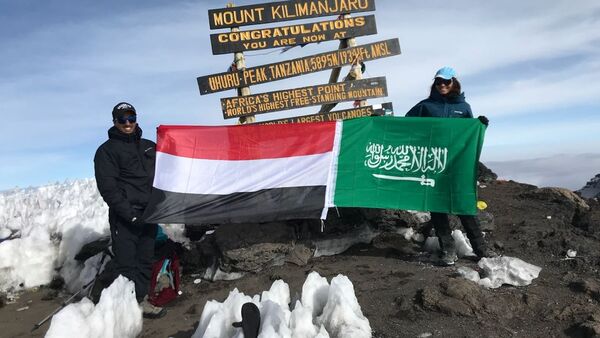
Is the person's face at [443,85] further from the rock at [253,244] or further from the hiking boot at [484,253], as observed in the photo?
the rock at [253,244]

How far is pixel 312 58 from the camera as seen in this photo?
9.84 m

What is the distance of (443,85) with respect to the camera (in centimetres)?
547

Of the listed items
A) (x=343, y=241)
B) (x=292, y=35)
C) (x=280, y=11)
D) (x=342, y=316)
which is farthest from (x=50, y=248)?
(x=280, y=11)

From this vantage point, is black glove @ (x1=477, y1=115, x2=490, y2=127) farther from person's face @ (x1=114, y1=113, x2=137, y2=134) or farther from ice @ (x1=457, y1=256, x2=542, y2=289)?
person's face @ (x1=114, y1=113, x2=137, y2=134)

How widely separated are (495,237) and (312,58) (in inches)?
212

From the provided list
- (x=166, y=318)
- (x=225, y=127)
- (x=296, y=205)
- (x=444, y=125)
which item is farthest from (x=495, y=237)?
(x=166, y=318)

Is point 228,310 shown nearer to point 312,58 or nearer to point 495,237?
point 495,237

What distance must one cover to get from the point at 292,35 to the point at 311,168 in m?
4.52

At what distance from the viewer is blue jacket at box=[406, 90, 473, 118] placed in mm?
5766

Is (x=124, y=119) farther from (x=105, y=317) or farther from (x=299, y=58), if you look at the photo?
(x=299, y=58)

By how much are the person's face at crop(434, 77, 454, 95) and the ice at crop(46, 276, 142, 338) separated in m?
4.18

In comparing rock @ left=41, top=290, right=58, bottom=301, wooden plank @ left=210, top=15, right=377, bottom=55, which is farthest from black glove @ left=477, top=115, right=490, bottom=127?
rock @ left=41, top=290, right=58, bottom=301

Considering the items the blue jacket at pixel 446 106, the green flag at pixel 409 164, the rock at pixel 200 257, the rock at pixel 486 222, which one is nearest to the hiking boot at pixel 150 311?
the rock at pixel 200 257

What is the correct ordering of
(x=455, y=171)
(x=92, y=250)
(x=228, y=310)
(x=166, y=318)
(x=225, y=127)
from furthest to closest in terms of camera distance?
(x=92, y=250) → (x=225, y=127) → (x=455, y=171) → (x=166, y=318) → (x=228, y=310)
